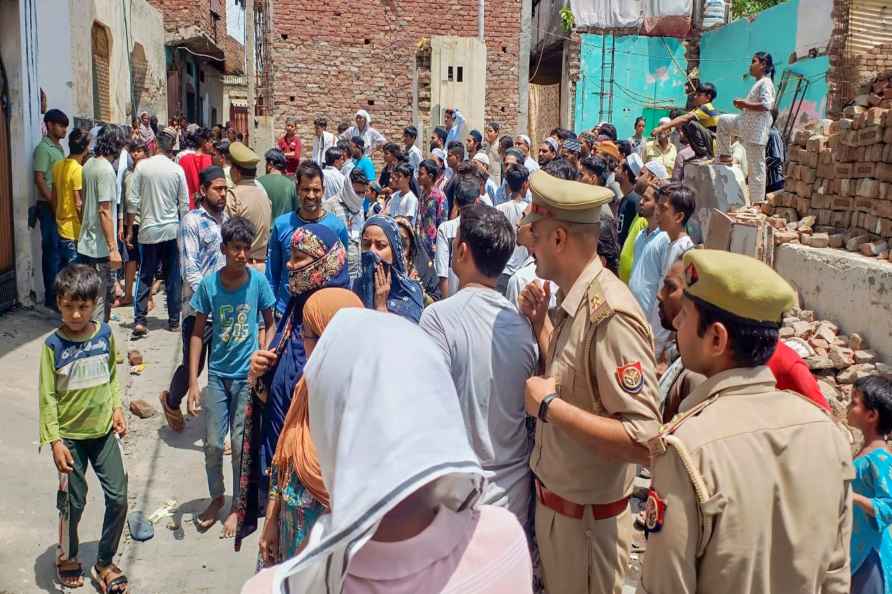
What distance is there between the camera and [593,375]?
92.2 inches

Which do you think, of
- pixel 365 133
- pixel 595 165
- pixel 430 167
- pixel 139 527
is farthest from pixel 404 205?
pixel 365 133

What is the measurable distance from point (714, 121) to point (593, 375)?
Result: 28.5ft

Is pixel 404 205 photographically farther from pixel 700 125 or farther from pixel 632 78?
pixel 632 78

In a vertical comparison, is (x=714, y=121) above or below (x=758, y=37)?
below

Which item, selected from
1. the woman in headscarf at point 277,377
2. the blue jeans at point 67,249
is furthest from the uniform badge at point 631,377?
the blue jeans at point 67,249

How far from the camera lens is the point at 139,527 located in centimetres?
449

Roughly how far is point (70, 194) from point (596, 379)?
6.46 meters

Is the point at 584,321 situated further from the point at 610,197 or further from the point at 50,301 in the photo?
the point at 50,301

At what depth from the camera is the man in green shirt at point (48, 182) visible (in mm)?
7379

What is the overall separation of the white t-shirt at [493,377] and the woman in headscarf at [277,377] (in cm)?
71

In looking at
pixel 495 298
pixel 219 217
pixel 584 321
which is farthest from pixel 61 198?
pixel 584 321

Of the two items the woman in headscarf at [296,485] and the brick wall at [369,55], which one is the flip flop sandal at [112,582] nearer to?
the woman in headscarf at [296,485]

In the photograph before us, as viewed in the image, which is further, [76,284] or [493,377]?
[76,284]

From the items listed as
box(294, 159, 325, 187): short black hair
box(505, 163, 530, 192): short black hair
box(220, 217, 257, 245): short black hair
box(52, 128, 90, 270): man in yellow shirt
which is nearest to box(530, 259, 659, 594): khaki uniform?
box(220, 217, 257, 245): short black hair
